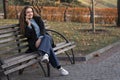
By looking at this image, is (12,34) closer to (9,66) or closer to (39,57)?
(39,57)

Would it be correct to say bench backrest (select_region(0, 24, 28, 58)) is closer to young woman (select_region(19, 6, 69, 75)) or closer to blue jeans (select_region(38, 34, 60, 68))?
young woman (select_region(19, 6, 69, 75))

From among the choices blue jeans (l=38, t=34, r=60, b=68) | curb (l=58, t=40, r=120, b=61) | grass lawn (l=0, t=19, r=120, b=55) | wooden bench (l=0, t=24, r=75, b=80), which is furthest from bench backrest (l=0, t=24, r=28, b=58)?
grass lawn (l=0, t=19, r=120, b=55)

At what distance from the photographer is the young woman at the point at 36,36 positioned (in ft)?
28.9

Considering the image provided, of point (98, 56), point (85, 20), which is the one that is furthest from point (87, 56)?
point (85, 20)

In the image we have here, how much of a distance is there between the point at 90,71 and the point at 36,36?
4.61ft

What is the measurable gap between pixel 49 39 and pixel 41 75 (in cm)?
76

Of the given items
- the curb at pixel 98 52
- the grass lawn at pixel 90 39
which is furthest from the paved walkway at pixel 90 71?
the grass lawn at pixel 90 39

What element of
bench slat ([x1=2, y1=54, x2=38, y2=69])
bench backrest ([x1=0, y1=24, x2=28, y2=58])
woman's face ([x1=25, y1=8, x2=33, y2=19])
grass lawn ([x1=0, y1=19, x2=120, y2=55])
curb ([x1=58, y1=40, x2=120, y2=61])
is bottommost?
grass lawn ([x1=0, y1=19, x2=120, y2=55])

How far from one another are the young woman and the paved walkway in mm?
308

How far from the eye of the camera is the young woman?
8812 millimetres

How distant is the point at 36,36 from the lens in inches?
355

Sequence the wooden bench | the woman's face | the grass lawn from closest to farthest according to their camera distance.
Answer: the wooden bench < the woman's face < the grass lawn

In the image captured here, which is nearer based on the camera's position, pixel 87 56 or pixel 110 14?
pixel 87 56

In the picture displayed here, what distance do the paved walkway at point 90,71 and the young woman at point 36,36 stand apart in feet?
1.01
